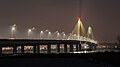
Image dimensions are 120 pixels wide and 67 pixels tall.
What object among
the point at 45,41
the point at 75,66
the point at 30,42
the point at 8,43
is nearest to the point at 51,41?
the point at 45,41

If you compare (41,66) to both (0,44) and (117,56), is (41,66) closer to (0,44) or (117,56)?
(117,56)

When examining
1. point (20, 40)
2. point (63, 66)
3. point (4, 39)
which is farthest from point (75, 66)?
point (20, 40)

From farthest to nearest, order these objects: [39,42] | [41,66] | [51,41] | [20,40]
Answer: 1. [51,41]
2. [39,42]
3. [20,40]
4. [41,66]

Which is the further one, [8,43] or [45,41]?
[45,41]

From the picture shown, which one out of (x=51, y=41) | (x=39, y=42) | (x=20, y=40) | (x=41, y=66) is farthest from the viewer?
(x=51, y=41)

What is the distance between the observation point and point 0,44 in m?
144

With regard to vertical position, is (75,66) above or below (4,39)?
below

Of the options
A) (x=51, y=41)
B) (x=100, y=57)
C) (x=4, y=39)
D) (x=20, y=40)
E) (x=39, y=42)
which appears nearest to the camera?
(x=100, y=57)

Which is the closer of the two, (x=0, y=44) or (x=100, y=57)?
(x=100, y=57)

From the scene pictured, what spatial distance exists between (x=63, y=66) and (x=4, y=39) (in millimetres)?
81957

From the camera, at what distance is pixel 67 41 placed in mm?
198125

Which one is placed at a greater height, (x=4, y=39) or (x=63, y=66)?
(x=4, y=39)

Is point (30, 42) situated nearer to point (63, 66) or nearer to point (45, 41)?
point (45, 41)

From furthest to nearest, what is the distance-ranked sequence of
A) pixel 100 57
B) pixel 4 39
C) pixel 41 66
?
pixel 4 39 < pixel 100 57 < pixel 41 66
